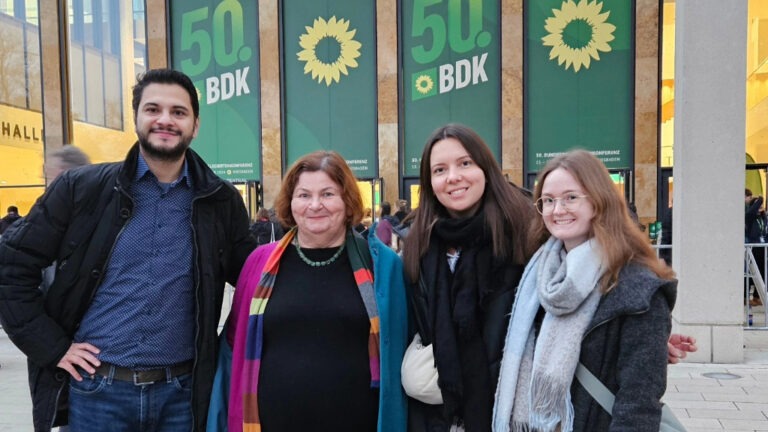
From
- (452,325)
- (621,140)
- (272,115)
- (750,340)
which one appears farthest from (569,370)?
(272,115)

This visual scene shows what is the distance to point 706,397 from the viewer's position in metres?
5.69

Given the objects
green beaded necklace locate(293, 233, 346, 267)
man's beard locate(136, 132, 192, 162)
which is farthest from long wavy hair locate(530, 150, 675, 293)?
man's beard locate(136, 132, 192, 162)

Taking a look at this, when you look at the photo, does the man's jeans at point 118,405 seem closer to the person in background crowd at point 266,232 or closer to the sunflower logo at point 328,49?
the person in background crowd at point 266,232

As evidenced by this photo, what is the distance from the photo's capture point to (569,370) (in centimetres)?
209

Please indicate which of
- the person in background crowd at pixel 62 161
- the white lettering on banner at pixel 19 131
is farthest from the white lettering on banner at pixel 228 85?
the person in background crowd at pixel 62 161

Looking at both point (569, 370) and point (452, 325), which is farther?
point (452, 325)

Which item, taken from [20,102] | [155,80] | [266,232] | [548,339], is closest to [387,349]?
[548,339]

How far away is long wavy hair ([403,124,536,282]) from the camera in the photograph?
251 centimetres

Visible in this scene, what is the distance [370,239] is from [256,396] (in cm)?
88

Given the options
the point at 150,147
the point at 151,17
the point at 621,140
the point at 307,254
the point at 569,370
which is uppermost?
the point at 151,17

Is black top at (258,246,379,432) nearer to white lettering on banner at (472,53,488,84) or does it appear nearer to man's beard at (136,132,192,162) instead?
man's beard at (136,132,192,162)

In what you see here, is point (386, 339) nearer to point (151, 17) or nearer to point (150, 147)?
point (150, 147)

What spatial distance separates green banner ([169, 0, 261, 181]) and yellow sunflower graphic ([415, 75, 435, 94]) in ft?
15.1

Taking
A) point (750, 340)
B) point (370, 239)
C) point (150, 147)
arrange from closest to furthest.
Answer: point (150, 147) < point (370, 239) < point (750, 340)
